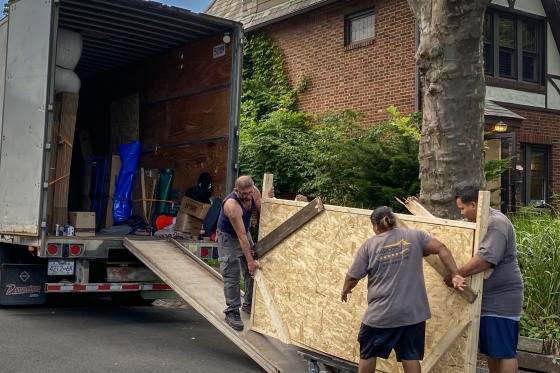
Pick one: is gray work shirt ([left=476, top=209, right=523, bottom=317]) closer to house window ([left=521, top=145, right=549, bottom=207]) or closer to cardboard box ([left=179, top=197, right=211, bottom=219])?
cardboard box ([left=179, top=197, right=211, bottom=219])

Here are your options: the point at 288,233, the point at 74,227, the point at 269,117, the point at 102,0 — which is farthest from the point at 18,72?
the point at 269,117

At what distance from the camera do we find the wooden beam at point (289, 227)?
629 centimetres

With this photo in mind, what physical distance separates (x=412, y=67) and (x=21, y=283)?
880 centimetres

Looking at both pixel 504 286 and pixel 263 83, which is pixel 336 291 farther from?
pixel 263 83

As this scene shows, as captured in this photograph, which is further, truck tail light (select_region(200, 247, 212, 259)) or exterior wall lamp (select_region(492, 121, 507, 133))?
exterior wall lamp (select_region(492, 121, 507, 133))

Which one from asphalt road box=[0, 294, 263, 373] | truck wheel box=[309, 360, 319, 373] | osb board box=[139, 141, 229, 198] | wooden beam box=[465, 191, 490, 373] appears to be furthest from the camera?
osb board box=[139, 141, 229, 198]

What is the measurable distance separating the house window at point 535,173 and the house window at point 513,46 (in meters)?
1.60

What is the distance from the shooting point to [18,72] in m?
8.70

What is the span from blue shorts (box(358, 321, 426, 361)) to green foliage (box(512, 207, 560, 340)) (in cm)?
200

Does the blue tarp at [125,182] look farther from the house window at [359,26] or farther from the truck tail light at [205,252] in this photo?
the house window at [359,26]

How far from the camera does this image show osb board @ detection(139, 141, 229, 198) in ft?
32.3

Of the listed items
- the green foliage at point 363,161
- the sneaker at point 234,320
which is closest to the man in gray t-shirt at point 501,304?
the sneaker at point 234,320

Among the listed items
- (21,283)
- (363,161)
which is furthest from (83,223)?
(363,161)

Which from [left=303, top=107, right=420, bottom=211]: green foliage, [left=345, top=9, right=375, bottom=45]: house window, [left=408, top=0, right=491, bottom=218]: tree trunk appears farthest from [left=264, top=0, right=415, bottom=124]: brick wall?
[left=408, top=0, right=491, bottom=218]: tree trunk
